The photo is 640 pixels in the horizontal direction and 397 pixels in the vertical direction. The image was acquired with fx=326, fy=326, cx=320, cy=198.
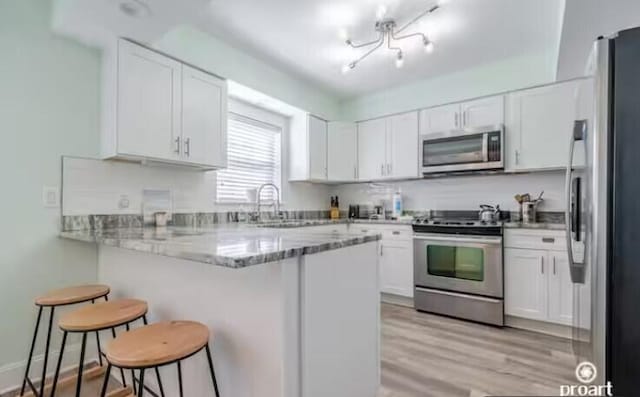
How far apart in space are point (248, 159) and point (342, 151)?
130 cm

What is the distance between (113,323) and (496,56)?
155 inches

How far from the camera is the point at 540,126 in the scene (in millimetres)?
3123

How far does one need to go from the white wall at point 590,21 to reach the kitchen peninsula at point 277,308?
77.3 inches

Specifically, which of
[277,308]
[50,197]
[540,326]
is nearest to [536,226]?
[540,326]

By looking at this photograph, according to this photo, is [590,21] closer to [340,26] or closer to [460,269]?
[340,26]

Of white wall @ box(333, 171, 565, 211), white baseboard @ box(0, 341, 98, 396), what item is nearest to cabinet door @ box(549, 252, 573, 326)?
white wall @ box(333, 171, 565, 211)

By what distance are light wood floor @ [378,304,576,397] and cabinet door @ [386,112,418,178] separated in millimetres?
1685

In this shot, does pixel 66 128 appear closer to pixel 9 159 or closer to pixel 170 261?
pixel 9 159

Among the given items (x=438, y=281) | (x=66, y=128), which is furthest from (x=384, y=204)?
(x=66, y=128)

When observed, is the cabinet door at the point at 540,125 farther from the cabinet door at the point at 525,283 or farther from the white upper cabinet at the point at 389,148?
the white upper cabinet at the point at 389,148

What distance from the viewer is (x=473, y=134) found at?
3.39 metres

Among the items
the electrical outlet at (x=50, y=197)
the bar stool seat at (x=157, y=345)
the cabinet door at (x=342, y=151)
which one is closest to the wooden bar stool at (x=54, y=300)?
the electrical outlet at (x=50, y=197)

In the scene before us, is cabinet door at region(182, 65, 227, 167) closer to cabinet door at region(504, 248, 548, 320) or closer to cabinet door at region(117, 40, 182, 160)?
cabinet door at region(117, 40, 182, 160)

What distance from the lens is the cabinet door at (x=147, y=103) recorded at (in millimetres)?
2244
